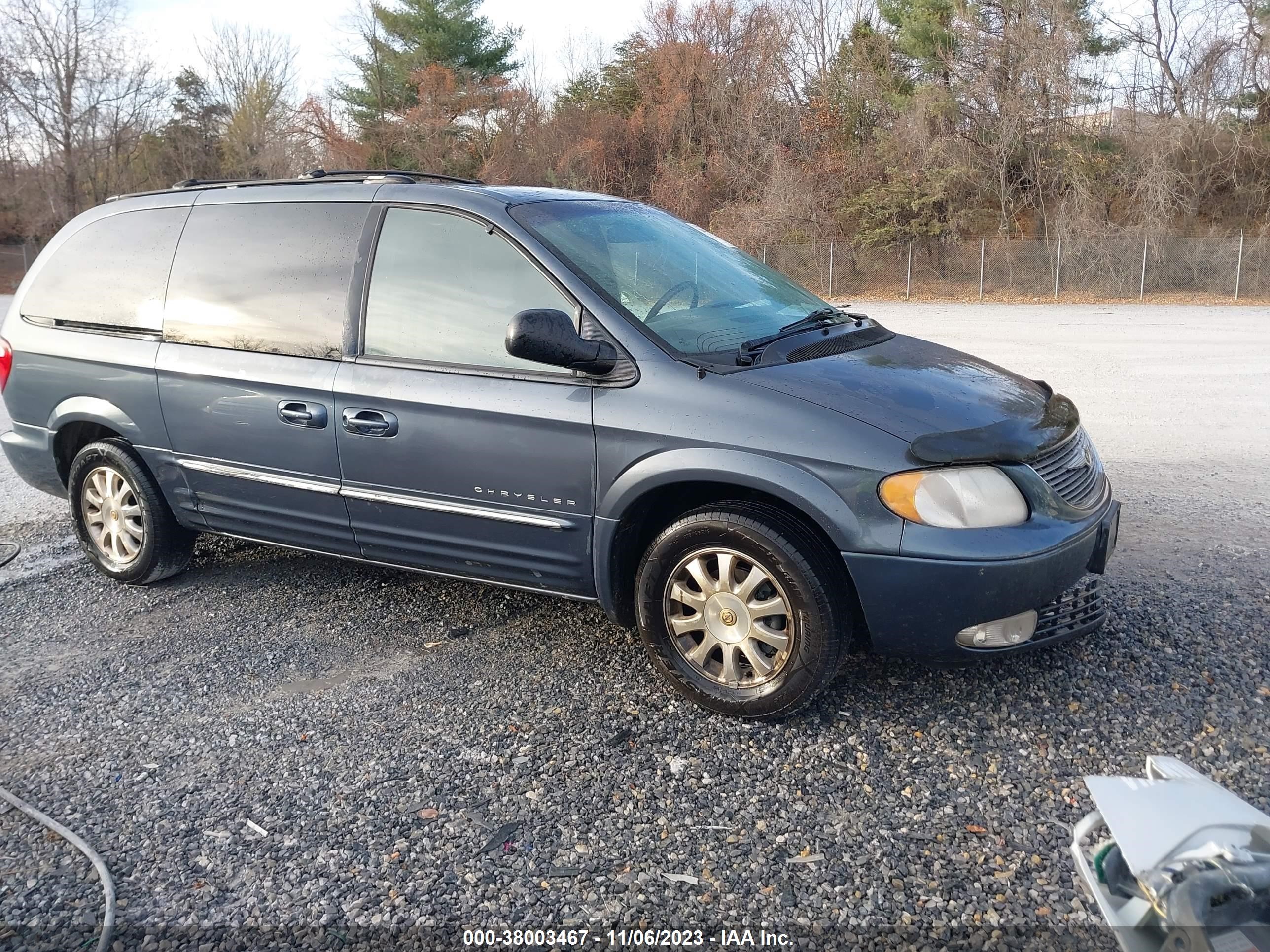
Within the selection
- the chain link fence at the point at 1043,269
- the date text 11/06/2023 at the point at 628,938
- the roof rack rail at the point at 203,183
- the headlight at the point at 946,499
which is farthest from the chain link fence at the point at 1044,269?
the date text 11/06/2023 at the point at 628,938

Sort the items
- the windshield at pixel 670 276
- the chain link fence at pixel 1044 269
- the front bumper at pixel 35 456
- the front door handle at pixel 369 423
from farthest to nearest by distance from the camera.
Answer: the chain link fence at pixel 1044 269, the front bumper at pixel 35 456, the front door handle at pixel 369 423, the windshield at pixel 670 276

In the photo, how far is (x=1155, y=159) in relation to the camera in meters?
27.7

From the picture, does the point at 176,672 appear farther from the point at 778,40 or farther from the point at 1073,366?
the point at 778,40

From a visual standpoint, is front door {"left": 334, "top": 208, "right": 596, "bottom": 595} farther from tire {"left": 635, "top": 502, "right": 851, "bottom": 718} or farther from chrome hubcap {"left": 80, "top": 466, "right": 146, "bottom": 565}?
chrome hubcap {"left": 80, "top": 466, "right": 146, "bottom": 565}

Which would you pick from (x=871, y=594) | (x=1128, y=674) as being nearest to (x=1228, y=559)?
(x=1128, y=674)

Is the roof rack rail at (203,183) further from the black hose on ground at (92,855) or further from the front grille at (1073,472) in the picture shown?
the front grille at (1073,472)

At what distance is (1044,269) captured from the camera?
2788 cm

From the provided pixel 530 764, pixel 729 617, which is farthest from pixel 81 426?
pixel 729 617

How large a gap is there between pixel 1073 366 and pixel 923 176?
20636mm

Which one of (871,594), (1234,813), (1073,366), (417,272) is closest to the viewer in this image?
(1234,813)

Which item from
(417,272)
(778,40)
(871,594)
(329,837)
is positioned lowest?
(329,837)

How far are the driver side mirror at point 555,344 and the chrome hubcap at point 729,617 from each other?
760mm

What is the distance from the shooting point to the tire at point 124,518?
484 cm

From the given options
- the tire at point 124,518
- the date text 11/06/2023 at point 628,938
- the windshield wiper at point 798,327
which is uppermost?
the windshield wiper at point 798,327
